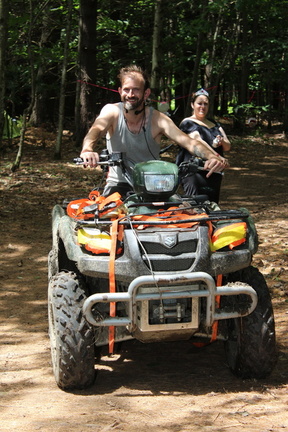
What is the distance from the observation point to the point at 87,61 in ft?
54.4

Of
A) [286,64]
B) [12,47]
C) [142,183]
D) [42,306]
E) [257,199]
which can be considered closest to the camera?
[142,183]

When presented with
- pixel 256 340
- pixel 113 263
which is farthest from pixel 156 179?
pixel 256 340

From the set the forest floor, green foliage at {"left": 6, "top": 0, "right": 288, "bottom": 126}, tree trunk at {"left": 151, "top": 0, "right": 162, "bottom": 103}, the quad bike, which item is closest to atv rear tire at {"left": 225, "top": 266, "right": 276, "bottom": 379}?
the quad bike

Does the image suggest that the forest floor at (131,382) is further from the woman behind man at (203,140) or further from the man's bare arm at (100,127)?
the man's bare arm at (100,127)

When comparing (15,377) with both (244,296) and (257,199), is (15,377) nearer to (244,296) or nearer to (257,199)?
(244,296)

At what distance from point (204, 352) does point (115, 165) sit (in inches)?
61.5

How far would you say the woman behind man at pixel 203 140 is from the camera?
21.6 feet

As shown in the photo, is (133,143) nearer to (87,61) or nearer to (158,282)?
(158,282)

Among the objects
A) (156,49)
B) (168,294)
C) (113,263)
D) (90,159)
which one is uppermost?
(156,49)

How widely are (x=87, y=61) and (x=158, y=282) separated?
44.7 ft

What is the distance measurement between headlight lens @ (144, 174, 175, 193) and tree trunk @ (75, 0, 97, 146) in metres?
12.8

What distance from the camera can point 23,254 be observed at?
827 centimetres

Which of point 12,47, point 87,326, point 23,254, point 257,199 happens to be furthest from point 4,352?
point 12,47

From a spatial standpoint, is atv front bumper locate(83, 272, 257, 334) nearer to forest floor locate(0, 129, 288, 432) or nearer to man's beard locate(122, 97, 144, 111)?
forest floor locate(0, 129, 288, 432)
